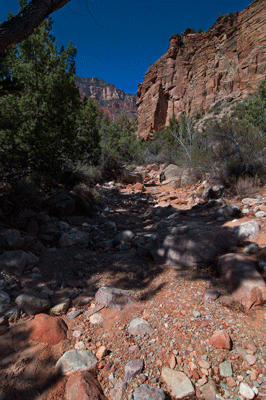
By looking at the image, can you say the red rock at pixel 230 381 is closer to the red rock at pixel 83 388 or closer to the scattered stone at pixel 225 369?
the scattered stone at pixel 225 369

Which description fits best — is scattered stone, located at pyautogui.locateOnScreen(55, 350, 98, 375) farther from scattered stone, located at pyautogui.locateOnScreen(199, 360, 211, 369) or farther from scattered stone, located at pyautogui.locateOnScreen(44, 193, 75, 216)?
scattered stone, located at pyautogui.locateOnScreen(44, 193, 75, 216)

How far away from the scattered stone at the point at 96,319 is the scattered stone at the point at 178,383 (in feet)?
2.30

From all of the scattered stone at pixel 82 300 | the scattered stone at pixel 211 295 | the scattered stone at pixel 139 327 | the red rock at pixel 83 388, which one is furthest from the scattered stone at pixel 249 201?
the red rock at pixel 83 388

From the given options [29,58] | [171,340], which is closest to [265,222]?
[171,340]

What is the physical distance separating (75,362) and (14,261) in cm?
160

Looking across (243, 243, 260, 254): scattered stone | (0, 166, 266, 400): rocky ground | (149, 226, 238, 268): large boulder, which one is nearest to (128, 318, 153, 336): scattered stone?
(0, 166, 266, 400): rocky ground

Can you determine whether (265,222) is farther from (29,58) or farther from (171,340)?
(29,58)

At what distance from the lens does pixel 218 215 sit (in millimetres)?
4508

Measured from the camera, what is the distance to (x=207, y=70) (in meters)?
33.8

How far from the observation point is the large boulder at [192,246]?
2592 millimetres

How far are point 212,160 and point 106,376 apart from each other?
696 cm

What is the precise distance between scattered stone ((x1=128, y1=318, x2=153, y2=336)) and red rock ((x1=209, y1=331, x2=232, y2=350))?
482 mm

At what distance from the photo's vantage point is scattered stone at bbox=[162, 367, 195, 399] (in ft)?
4.21

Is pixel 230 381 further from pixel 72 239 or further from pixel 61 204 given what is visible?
pixel 61 204
